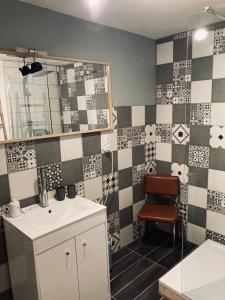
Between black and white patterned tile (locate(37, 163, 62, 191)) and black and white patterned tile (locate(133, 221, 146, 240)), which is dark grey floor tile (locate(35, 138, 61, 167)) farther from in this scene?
black and white patterned tile (locate(133, 221, 146, 240))

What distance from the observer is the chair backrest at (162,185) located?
2.48 m

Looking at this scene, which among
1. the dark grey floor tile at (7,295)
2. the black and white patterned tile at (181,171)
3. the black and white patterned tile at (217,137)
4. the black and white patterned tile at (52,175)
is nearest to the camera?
the dark grey floor tile at (7,295)

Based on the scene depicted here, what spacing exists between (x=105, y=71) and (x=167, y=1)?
71cm

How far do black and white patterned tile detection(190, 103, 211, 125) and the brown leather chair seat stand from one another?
3.01 feet

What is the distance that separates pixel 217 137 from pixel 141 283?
Answer: 1457 millimetres

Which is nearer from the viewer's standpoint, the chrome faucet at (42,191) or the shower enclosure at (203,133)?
the chrome faucet at (42,191)

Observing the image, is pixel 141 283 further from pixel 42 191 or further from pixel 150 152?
pixel 150 152

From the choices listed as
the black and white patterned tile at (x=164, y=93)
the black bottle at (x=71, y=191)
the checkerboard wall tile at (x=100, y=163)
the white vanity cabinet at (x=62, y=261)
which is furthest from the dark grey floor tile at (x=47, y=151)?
Result: the black and white patterned tile at (x=164, y=93)

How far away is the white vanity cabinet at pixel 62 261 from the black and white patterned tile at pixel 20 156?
343mm

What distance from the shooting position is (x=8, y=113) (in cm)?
154

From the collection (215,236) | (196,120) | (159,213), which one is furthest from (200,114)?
(215,236)

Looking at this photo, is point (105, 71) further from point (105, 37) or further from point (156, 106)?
point (156, 106)

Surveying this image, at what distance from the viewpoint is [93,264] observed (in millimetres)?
1648

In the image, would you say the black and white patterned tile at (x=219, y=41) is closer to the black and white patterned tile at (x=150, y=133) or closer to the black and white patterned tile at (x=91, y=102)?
the black and white patterned tile at (x=150, y=133)
